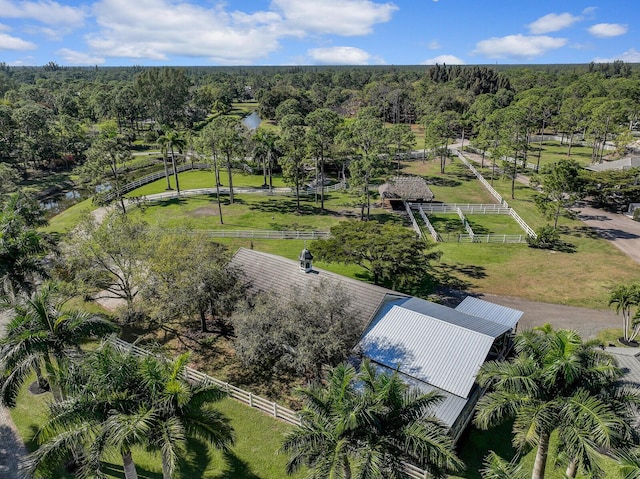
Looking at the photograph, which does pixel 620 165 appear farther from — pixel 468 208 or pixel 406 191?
pixel 406 191

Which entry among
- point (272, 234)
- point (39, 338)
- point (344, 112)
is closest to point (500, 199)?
point (272, 234)

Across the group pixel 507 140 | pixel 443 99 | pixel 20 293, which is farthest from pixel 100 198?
pixel 443 99

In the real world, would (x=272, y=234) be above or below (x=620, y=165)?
below

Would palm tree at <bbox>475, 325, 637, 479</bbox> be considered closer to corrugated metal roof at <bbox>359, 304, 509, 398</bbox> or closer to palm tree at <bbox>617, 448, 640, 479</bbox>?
palm tree at <bbox>617, 448, 640, 479</bbox>

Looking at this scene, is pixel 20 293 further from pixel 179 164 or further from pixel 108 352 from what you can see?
pixel 179 164

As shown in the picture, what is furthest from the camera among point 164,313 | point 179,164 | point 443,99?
point 443,99

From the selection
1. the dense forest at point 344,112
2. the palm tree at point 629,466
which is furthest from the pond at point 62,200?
the palm tree at point 629,466

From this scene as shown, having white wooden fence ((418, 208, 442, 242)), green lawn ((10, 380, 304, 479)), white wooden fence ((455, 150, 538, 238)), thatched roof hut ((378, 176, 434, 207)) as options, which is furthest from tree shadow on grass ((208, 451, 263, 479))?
thatched roof hut ((378, 176, 434, 207))
